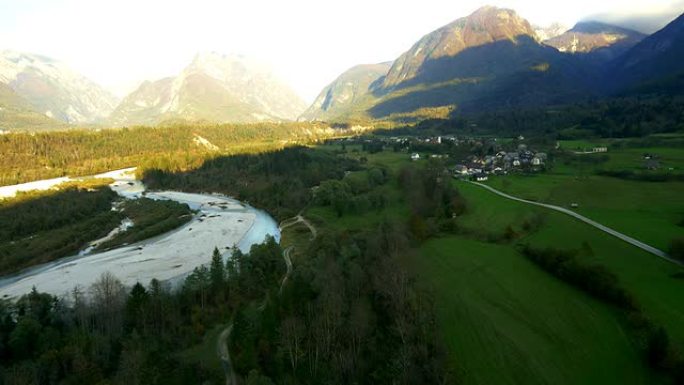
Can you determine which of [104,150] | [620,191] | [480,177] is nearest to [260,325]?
[620,191]

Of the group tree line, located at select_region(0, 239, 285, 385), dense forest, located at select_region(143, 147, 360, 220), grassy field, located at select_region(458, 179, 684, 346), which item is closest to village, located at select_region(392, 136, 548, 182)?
grassy field, located at select_region(458, 179, 684, 346)

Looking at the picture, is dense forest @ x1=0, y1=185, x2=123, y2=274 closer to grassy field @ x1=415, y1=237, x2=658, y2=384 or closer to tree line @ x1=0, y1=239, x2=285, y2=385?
tree line @ x1=0, y1=239, x2=285, y2=385

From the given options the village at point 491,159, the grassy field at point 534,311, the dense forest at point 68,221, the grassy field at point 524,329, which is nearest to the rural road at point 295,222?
the dense forest at point 68,221

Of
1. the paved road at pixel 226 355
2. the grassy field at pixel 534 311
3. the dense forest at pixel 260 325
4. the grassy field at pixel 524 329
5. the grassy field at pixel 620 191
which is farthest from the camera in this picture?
the grassy field at pixel 620 191

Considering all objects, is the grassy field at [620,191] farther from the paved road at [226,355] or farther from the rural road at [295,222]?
the paved road at [226,355]

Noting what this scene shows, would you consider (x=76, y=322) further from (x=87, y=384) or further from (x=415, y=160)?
(x=415, y=160)

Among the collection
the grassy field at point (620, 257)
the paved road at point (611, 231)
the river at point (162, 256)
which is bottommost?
the river at point (162, 256)

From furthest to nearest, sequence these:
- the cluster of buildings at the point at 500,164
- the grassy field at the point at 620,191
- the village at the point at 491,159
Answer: the village at the point at 491,159 < the cluster of buildings at the point at 500,164 < the grassy field at the point at 620,191
